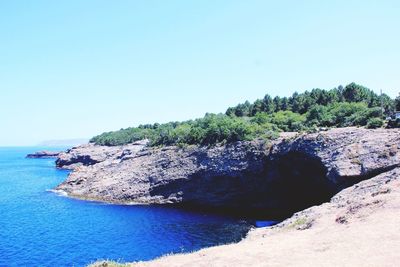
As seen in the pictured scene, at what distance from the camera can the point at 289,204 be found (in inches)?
2876

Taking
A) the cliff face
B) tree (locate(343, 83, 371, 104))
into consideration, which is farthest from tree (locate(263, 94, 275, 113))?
the cliff face

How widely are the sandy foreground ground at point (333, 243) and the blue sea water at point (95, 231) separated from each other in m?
18.5

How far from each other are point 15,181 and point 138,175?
5428cm

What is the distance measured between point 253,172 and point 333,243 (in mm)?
47236

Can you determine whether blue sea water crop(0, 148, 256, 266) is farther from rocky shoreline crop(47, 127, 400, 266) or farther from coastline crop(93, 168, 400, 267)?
coastline crop(93, 168, 400, 267)

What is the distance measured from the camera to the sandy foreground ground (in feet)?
72.5

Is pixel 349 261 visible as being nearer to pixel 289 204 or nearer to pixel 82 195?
pixel 289 204

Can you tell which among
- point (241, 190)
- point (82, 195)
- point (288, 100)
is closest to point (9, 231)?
point (82, 195)

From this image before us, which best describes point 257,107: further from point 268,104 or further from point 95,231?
point 95,231

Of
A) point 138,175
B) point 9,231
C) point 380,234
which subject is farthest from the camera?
point 138,175

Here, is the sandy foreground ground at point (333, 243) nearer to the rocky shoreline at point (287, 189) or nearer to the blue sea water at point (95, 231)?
the rocky shoreline at point (287, 189)

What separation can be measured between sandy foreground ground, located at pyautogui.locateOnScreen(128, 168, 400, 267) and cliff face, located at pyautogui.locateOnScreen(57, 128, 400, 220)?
15.5m

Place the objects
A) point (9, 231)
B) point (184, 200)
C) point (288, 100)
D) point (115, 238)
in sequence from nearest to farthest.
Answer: point (115, 238) < point (9, 231) < point (184, 200) < point (288, 100)

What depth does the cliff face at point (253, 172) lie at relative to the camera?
172ft
